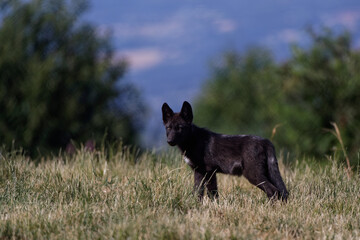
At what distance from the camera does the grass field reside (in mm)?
5273

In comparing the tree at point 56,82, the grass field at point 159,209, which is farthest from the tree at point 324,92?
the grass field at point 159,209

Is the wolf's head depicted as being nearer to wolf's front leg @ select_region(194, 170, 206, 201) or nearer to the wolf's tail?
wolf's front leg @ select_region(194, 170, 206, 201)

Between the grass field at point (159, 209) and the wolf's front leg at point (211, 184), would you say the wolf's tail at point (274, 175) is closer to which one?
the grass field at point (159, 209)

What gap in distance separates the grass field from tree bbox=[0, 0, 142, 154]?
9.87m

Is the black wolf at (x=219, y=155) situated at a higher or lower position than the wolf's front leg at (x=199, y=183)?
higher

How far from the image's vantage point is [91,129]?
58.9 ft

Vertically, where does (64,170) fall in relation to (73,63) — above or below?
below

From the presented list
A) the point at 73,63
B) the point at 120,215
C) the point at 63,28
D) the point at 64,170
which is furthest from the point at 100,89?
the point at 120,215

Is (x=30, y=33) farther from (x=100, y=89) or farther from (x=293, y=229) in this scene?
(x=293, y=229)

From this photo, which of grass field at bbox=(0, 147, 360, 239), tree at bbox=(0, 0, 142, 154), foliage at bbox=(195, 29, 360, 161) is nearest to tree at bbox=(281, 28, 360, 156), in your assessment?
foliage at bbox=(195, 29, 360, 161)

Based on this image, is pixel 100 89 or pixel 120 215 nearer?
pixel 120 215

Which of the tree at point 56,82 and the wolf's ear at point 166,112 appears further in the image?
the tree at point 56,82

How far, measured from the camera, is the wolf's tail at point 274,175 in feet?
23.5

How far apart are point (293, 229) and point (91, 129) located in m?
13.2
